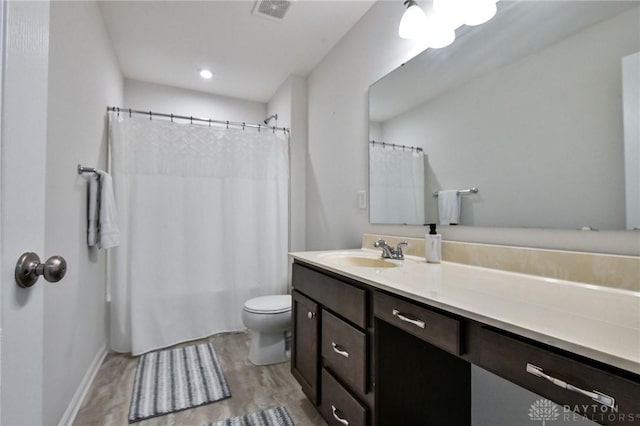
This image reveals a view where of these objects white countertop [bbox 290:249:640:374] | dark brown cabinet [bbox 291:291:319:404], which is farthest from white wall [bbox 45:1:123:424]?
white countertop [bbox 290:249:640:374]

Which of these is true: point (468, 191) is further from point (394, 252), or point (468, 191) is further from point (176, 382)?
point (176, 382)

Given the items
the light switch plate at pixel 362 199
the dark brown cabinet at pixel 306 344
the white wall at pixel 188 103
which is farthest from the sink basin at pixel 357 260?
the white wall at pixel 188 103

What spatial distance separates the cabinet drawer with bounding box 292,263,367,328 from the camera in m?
1.08

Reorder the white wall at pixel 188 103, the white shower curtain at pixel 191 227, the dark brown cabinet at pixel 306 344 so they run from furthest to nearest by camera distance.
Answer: the white wall at pixel 188 103 → the white shower curtain at pixel 191 227 → the dark brown cabinet at pixel 306 344

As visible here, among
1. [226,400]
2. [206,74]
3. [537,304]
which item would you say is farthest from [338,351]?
[206,74]

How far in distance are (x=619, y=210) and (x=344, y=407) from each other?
1.15 m

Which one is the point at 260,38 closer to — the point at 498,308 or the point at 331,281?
the point at 331,281

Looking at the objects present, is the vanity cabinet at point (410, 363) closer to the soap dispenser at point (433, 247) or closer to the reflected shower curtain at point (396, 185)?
the soap dispenser at point (433, 247)

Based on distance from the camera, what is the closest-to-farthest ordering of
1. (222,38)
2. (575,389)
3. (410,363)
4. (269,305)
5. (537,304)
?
1. (575,389)
2. (537,304)
3. (410,363)
4. (269,305)
5. (222,38)

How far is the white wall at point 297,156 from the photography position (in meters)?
2.78

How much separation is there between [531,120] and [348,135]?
123cm

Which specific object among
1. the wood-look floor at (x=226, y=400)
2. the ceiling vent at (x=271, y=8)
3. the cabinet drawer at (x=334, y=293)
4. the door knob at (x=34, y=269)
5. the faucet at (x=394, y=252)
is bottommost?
the wood-look floor at (x=226, y=400)

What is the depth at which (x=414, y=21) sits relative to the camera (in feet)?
4.73

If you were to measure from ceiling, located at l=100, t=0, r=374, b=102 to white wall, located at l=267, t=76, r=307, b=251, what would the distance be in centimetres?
17
